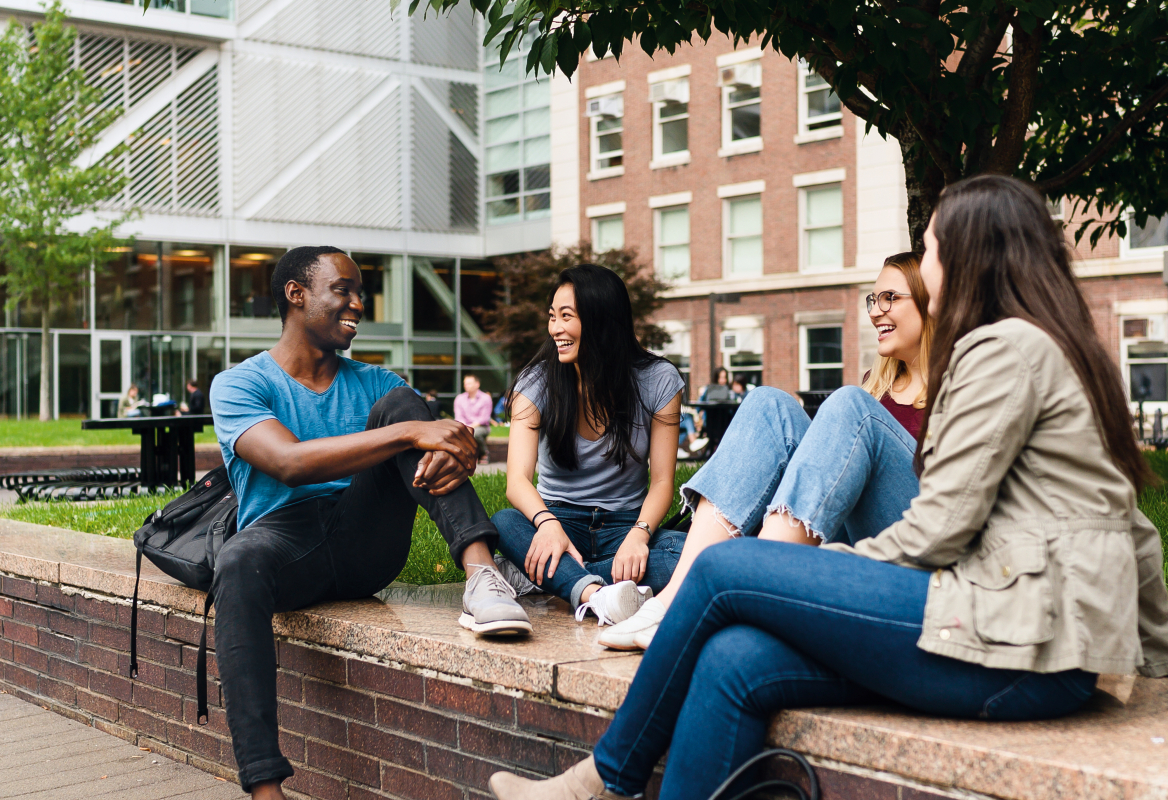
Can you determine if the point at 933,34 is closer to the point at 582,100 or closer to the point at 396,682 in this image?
the point at 396,682

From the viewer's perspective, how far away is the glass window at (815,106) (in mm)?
30203

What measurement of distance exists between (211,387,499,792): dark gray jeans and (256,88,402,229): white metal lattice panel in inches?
1325

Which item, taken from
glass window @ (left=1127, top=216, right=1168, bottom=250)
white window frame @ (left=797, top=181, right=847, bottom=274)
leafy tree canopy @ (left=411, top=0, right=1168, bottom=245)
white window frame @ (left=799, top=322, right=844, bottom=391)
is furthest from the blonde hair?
white window frame @ (left=799, top=322, right=844, bottom=391)

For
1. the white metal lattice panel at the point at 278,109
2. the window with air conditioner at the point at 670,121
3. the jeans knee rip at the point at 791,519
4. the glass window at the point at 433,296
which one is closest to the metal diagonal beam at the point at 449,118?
the white metal lattice panel at the point at 278,109

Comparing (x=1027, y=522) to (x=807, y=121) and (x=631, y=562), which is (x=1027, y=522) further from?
(x=807, y=121)

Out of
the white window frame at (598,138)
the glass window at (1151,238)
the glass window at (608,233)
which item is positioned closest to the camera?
the glass window at (1151,238)

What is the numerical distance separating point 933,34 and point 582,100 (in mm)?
30731

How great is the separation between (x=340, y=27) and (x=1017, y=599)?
37921mm

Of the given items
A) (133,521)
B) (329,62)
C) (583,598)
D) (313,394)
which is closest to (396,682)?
(583,598)

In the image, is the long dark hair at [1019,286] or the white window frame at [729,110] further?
the white window frame at [729,110]

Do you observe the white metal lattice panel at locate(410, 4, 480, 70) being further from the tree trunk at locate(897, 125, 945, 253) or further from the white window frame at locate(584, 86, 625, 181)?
the tree trunk at locate(897, 125, 945, 253)

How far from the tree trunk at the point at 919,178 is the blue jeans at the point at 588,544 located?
3.61 meters

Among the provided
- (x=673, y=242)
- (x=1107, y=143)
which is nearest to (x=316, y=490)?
(x=1107, y=143)

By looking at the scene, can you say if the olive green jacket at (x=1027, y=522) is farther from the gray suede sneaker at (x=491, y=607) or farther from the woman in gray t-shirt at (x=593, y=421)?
the woman in gray t-shirt at (x=593, y=421)
